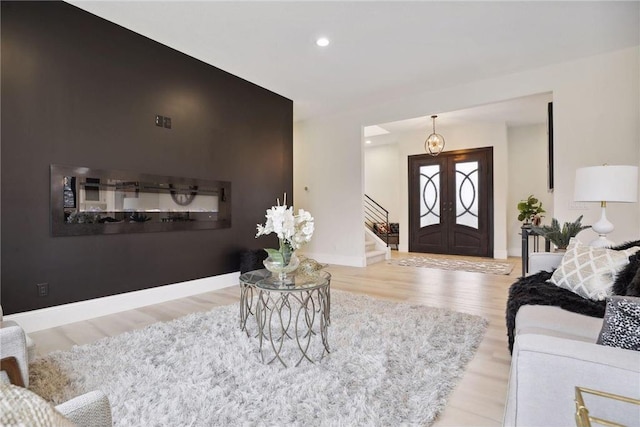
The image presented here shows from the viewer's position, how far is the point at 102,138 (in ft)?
10.5

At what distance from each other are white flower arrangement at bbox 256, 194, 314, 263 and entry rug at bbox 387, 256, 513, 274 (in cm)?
414

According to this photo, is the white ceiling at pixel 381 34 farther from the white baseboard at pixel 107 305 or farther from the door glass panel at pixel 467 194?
the door glass panel at pixel 467 194

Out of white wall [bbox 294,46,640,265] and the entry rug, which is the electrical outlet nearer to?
white wall [bbox 294,46,640,265]

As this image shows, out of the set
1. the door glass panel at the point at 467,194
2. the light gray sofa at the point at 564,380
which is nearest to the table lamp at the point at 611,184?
the light gray sofa at the point at 564,380

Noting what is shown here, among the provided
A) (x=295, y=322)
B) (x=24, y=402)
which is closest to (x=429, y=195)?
(x=295, y=322)

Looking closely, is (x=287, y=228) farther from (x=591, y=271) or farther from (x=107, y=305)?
(x=107, y=305)

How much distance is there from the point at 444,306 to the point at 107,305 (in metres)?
3.48

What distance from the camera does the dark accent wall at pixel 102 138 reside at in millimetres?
2688

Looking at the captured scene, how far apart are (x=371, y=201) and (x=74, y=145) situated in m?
7.30

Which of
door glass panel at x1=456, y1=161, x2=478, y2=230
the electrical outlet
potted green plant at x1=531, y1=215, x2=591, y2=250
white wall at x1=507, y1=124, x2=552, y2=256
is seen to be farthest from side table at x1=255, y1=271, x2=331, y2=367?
white wall at x1=507, y1=124, x2=552, y2=256

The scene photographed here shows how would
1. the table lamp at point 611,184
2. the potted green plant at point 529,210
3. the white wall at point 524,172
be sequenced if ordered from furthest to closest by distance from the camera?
the white wall at point 524,172, the potted green plant at point 529,210, the table lamp at point 611,184

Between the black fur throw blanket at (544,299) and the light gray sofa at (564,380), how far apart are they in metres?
0.98

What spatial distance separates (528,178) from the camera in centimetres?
700

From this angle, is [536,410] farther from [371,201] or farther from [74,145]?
[371,201]
